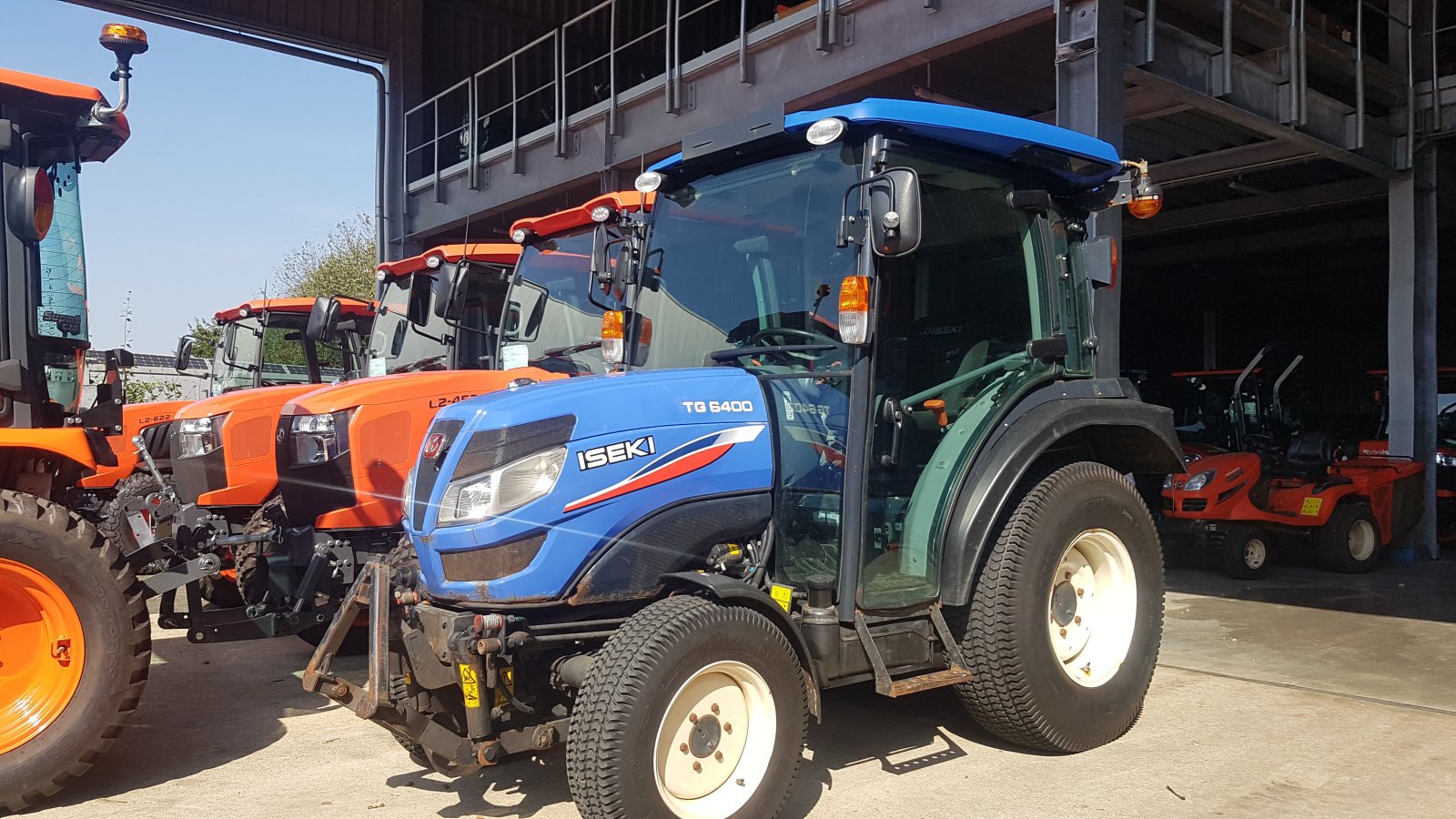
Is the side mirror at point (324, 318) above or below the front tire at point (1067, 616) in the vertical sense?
above

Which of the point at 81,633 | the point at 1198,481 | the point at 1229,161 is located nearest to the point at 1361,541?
the point at 1198,481

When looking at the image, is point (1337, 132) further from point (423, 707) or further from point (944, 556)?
point (423, 707)

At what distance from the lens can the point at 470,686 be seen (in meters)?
3.31

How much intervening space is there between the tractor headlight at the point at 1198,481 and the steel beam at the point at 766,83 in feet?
14.7

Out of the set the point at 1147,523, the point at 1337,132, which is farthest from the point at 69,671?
the point at 1337,132

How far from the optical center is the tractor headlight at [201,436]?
6129 millimetres

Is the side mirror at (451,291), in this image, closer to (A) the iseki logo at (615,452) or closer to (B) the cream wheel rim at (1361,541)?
(A) the iseki logo at (615,452)

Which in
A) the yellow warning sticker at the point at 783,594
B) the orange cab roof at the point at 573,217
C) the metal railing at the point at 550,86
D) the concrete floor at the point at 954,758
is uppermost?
the metal railing at the point at 550,86

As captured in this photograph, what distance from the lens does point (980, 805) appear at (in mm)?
3924

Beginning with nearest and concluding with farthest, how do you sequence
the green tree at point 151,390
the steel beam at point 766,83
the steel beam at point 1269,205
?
the steel beam at point 766,83 < the steel beam at point 1269,205 < the green tree at point 151,390

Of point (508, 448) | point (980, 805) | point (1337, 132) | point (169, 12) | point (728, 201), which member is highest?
point (169, 12)

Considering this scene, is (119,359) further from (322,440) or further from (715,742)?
(715,742)

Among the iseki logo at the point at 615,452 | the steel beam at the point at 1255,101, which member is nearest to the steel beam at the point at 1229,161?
the steel beam at the point at 1255,101

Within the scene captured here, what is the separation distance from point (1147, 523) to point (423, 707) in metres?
3.09
